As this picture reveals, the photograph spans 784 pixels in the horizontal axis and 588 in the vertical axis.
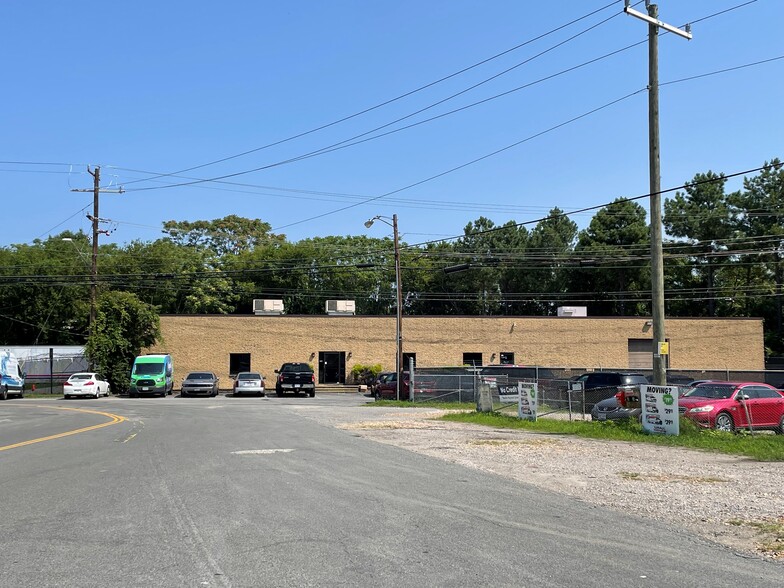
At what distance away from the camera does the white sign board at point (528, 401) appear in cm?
2331

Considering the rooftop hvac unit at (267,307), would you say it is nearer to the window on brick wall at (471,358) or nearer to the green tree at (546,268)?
the window on brick wall at (471,358)

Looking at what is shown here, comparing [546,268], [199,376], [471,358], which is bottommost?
[199,376]

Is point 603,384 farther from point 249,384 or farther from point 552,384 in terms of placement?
point 249,384

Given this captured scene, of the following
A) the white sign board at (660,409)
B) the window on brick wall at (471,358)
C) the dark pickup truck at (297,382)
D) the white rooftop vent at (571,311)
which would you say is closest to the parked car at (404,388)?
the dark pickup truck at (297,382)

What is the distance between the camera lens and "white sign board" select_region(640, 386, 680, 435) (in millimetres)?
17984

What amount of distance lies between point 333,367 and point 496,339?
12810 mm

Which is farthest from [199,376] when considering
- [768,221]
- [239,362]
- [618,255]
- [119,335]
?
[768,221]

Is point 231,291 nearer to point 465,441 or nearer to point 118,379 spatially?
point 118,379

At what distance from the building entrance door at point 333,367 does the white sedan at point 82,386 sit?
16.6 meters

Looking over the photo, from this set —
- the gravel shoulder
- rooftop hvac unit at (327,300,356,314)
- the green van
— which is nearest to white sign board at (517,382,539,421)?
the gravel shoulder

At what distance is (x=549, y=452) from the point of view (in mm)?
15453

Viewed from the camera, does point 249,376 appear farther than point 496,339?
No

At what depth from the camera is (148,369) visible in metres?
43.8

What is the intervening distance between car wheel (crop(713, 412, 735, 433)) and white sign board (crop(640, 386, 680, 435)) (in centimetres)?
195
